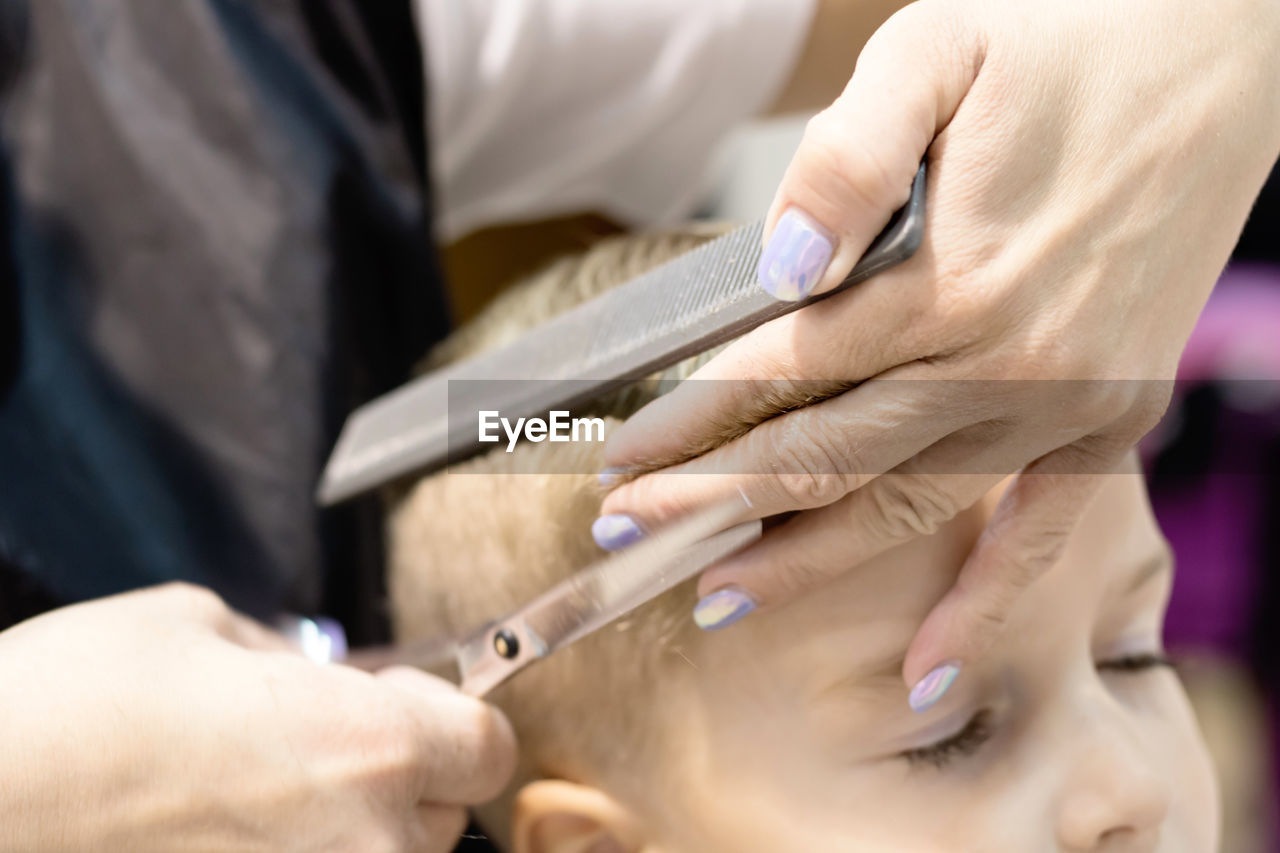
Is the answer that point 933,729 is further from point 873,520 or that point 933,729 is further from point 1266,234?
point 1266,234

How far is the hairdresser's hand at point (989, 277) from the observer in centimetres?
38

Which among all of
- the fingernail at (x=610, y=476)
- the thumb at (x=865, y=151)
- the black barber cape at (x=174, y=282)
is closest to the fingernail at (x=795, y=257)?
the thumb at (x=865, y=151)

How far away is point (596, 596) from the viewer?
48 centimetres

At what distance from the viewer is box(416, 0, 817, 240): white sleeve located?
2.68 ft

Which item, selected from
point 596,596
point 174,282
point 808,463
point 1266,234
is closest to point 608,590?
point 596,596

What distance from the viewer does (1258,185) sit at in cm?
46

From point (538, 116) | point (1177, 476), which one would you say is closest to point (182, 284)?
point (538, 116)

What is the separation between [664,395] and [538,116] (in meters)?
0.49

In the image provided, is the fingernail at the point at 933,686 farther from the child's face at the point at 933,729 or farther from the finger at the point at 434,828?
the finger at the point at 434,828

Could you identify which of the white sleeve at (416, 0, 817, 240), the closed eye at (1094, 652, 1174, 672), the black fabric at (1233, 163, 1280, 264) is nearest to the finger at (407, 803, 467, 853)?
the closed eye at (1094, 652, 1174, 672)

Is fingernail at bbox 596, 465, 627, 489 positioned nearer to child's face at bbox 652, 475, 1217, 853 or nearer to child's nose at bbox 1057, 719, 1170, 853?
child's face at bbox 652, 475, 1217, 853

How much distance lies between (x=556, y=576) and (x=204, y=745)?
172 millimetres

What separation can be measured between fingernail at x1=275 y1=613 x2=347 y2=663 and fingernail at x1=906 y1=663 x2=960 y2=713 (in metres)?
0.31

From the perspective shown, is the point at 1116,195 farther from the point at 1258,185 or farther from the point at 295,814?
the point at 295,814
